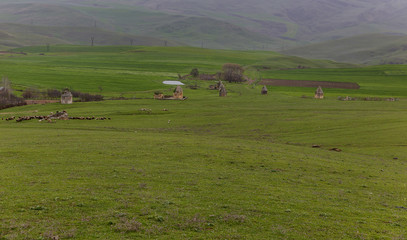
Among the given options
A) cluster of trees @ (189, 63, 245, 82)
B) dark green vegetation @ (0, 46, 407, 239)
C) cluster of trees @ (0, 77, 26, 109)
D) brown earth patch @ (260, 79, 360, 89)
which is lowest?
dark green vegetation @ (0, 46, 407, 239)

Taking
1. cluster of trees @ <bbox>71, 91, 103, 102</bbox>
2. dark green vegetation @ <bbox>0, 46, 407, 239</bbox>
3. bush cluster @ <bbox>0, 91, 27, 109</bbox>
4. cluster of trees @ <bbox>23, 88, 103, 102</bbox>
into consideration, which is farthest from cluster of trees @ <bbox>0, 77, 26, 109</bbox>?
dark green vegetation @ <bbox>0, 46, 407, 239</bbox>

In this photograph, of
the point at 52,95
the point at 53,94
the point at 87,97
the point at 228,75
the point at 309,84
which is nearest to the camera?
the point at 87,97

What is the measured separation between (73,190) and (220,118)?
51.2 meters

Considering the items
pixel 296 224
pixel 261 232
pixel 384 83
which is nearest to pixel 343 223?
pixel 296 224

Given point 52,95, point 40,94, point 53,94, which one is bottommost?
point 52,95

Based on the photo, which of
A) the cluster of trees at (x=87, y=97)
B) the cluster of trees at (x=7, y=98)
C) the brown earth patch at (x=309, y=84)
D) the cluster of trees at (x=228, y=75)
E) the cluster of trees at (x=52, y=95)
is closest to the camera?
the cluster of trees at (x=7, y=98)

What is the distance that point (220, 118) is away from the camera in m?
74.0

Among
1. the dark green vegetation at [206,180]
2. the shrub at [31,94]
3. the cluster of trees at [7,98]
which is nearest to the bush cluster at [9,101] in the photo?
the cluster of trees at [7,98]

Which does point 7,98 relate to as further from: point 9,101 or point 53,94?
point 53,94

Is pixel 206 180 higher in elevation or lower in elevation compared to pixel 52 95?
lower

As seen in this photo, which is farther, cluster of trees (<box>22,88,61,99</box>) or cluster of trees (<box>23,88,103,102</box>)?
cluster of trees (<box>22,88,61,99</box>)

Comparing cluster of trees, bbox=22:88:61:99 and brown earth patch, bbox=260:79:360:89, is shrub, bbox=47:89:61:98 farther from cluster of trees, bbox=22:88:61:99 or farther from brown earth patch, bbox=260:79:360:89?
brown earth patch, bbox=260:79:360:89

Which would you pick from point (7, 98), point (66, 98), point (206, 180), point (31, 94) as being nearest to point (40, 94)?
point (31, 94)

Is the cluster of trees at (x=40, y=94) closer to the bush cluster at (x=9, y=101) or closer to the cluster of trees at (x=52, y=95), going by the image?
the cluster of trees at (x=52, y=95)
